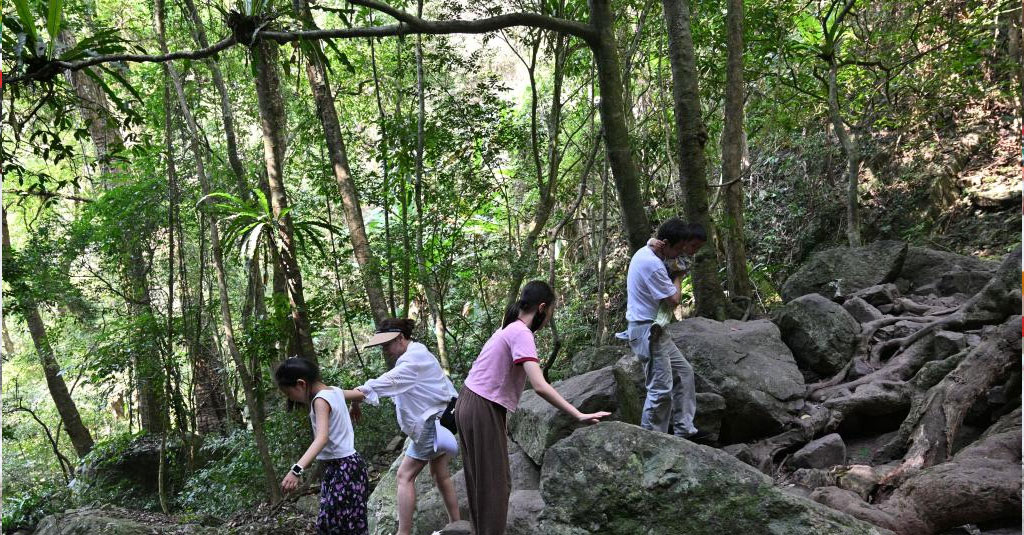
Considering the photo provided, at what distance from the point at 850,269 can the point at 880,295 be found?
77cm

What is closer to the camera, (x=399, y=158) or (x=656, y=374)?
(x=656, y=374)

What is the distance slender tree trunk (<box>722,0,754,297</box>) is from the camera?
8.80 metres

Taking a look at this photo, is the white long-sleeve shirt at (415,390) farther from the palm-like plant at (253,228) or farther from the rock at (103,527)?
the palm-like plant at (253,228)

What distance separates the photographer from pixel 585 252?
15.3m

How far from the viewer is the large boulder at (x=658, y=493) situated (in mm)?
3260

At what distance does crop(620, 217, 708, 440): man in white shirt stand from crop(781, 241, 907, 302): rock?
4.10 m

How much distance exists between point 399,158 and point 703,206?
396 cm

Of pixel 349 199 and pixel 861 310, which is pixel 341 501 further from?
pixel 861 310

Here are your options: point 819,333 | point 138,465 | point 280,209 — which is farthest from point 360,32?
point 138,465

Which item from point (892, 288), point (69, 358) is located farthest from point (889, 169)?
point (69, 358)

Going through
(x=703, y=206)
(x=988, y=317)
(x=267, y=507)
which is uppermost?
(x=703, y=206)

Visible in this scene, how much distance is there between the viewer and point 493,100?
31.0ft

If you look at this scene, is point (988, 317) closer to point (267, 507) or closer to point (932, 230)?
point (932, 230)

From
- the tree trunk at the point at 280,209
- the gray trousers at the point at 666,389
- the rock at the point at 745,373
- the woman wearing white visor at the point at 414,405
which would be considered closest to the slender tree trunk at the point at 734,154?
the rock at the point at 745,373
